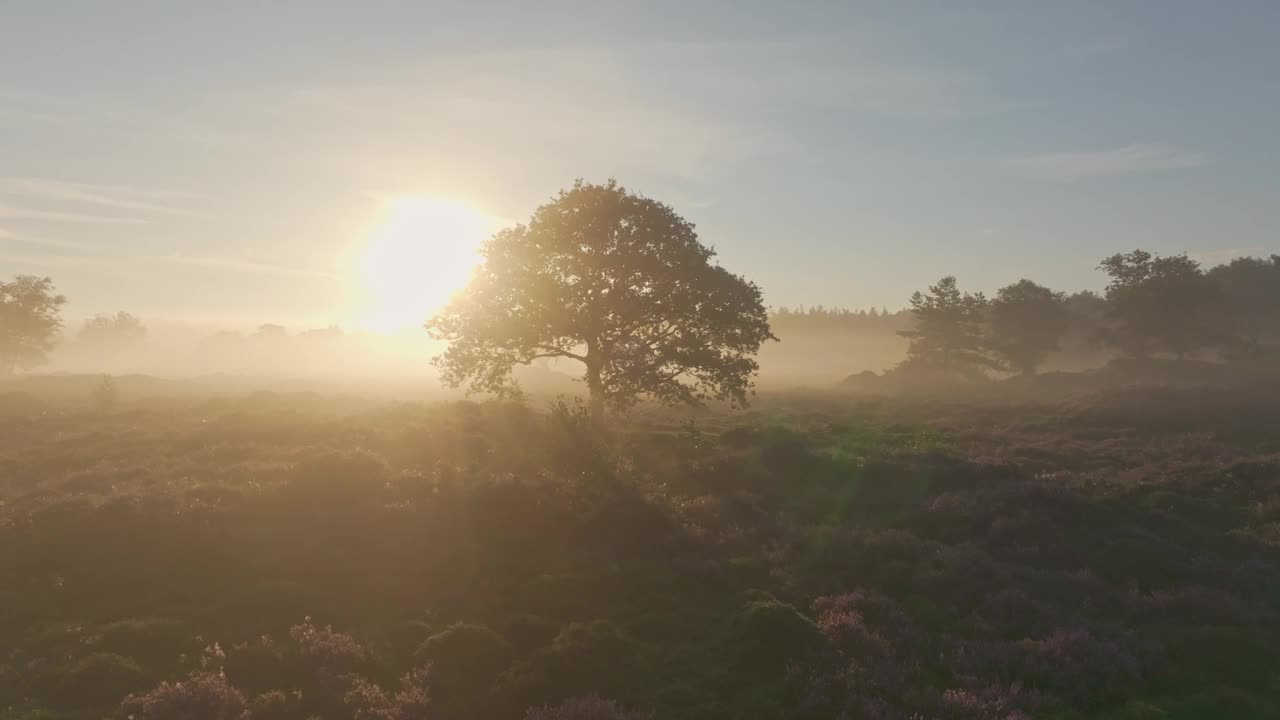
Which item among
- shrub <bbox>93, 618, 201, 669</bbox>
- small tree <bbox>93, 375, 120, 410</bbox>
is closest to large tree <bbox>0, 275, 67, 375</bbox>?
small tree <bbox>93, 375, 120, 410</bbox>

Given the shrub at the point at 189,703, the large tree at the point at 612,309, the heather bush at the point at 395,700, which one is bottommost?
the heather bush at the point at 395,700

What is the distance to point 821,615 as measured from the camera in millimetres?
14805

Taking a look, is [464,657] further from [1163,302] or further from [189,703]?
[1163,302]

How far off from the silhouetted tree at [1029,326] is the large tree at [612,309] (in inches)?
2769

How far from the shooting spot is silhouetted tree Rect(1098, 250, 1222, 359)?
249ft

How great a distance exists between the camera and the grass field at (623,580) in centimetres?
1176

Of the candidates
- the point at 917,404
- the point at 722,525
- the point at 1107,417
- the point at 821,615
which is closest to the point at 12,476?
the point at 722,525

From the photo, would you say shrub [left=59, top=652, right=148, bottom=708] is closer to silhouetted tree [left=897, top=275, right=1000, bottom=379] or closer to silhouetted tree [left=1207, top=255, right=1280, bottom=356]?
silhouetted tree [left=897, top=275, right=1000, bottom=379]

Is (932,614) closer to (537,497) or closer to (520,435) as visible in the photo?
(537,497)

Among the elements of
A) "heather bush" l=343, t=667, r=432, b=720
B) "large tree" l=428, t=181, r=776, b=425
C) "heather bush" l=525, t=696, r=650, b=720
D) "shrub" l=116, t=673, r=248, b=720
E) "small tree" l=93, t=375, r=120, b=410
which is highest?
"large tree" l=428, t=181, r=776, b=425

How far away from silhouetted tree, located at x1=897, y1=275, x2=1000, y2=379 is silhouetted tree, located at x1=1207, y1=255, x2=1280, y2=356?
1144 inches

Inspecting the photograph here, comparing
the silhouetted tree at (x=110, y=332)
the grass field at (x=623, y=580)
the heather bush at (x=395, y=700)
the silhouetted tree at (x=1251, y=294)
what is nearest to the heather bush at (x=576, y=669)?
the grass field at (x=623, y=580)

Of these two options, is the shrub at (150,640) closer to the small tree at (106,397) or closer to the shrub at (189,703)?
the shrub at (189,703)

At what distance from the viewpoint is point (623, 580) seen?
55.5 ft
